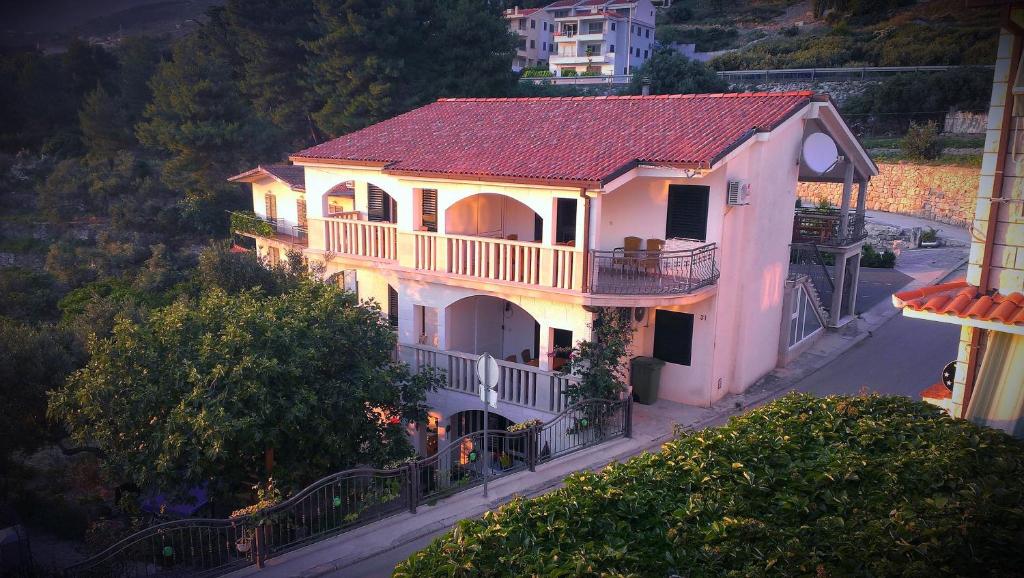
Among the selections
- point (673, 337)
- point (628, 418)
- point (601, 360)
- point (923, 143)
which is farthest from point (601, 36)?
point (628, 418)

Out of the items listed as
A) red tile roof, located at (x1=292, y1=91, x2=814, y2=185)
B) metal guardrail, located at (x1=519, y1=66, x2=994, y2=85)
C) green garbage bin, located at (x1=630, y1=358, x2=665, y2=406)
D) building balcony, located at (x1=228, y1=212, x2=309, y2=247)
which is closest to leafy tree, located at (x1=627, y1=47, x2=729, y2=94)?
metal guardrail, located at (x1=519, y1=66, x2=994, y2=85)

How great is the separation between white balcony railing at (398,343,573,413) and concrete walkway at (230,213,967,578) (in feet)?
5.68

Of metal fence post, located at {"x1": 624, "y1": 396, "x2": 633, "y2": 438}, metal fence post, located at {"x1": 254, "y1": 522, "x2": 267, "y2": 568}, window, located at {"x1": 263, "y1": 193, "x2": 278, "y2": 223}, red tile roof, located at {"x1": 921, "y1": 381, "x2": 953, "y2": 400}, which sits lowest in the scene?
metal fence post, located at {"x1": 624, "y1": 396, "x2": 633, "y2": 438}

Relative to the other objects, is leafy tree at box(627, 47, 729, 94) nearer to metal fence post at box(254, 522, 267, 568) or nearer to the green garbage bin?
the green garbage bin

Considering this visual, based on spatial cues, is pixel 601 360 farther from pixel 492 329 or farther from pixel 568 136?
pixel 568 136

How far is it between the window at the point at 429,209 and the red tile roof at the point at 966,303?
13.5 m

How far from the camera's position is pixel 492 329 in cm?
1830

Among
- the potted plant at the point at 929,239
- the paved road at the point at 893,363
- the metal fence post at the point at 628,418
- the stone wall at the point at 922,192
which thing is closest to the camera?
the metal fence post at the point at 628,418

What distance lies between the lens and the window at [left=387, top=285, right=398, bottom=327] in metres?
19.0

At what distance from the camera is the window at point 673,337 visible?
620 inches

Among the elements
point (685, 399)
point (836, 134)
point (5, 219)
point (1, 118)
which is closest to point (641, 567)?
point (685, 399)

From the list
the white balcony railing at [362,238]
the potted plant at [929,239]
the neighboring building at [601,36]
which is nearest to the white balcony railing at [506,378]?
the white balcony railing at [362,238]

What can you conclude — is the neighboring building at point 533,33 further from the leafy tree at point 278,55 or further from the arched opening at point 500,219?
the arched opening at point 500,219

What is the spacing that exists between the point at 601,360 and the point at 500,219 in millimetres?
5808
